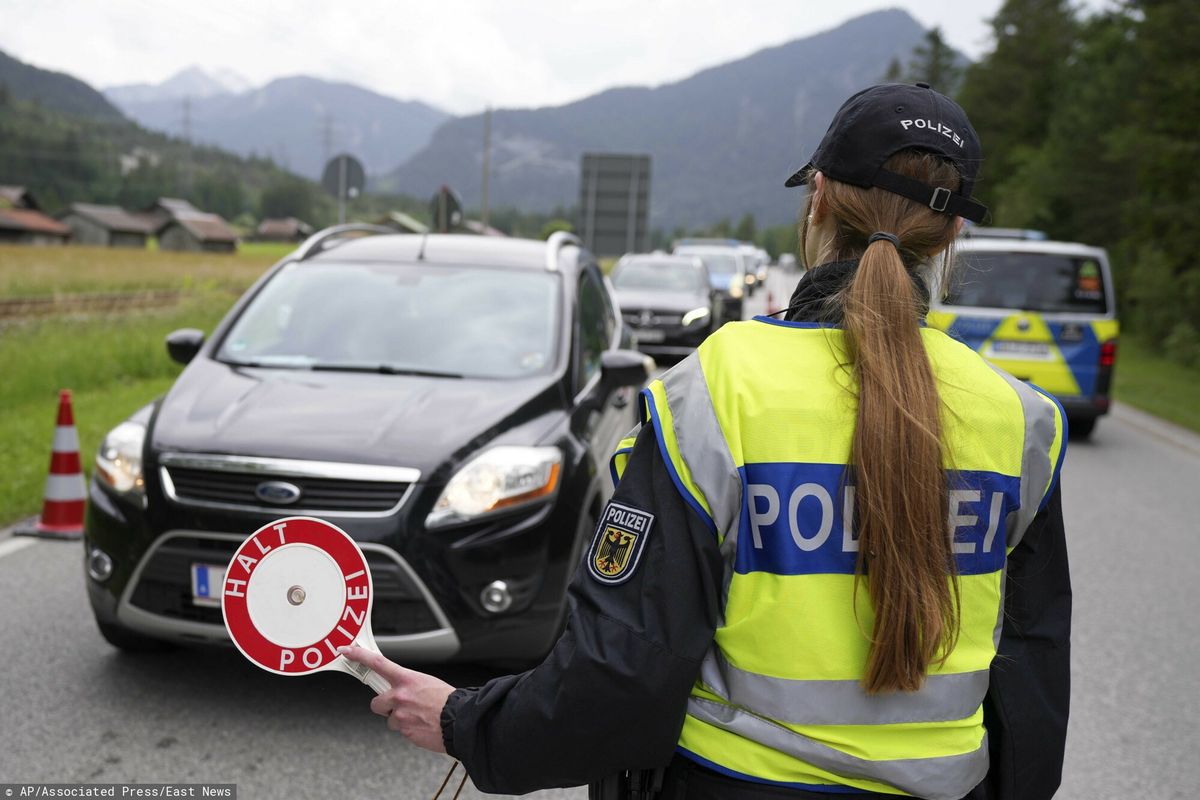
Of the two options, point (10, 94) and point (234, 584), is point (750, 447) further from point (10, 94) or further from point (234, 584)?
point (10, 94)

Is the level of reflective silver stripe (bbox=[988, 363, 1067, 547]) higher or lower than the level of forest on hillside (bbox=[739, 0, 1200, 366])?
lower

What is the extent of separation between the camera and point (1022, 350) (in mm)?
11766

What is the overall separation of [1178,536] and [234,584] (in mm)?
7814

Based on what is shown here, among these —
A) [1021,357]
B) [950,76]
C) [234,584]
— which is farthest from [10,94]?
[234,584]

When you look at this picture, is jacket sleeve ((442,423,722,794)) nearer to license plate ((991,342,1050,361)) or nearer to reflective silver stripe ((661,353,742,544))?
reflective silver stripe ((661,353,742,544))

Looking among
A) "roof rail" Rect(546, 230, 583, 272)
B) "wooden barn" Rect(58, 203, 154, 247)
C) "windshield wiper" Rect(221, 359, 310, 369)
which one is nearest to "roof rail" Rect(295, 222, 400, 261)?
"windshield wiper" Rect(221, 359, 310, 369)

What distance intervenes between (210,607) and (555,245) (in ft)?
10.2

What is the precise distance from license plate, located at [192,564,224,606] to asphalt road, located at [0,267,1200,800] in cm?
45

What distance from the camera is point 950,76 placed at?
2766 inches

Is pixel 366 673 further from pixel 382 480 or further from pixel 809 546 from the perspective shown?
pixel 382 480

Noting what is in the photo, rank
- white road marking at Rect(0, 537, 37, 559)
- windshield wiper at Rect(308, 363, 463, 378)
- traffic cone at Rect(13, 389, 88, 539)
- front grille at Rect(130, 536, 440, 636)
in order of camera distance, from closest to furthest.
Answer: front grille at Rect(130, 536, 440, 636) < windshield wiper at Rect(308, 363, 463, 378) < white road marking at Rect(0, 537, 37, 559) < traffic cone at Rect(13, 389, 88, 539)

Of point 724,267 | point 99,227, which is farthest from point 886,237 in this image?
point 99,227

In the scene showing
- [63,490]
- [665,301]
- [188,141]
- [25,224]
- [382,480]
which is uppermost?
[188,141]

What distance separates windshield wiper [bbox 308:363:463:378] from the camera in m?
4.99
